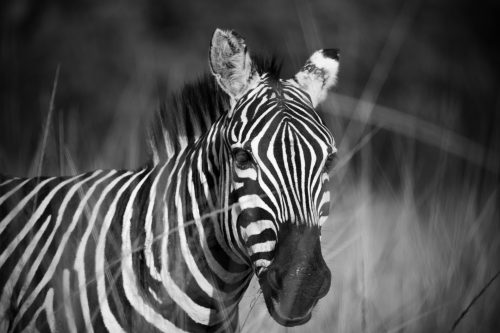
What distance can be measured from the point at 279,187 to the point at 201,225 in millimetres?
365

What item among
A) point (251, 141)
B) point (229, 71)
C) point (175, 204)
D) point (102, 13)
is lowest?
point (175, 204)

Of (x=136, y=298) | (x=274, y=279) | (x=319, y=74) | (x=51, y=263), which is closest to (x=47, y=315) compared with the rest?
(x=51, y=263)

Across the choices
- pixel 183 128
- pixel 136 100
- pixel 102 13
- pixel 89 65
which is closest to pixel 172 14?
pixel 102 13

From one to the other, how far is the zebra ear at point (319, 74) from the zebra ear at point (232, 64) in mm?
243

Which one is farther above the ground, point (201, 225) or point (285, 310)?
point (201, 225)

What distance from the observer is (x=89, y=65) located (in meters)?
10.4

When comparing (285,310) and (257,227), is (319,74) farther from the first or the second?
(285,310)

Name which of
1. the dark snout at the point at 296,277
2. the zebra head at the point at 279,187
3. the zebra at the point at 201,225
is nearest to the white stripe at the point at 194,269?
the zebra at the point at 201,225

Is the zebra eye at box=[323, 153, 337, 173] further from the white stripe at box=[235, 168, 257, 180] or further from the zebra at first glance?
the white stripe at box=[235, 168, 257, 180]

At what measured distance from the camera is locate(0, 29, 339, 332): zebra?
182 centimetres

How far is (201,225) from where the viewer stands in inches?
80.7

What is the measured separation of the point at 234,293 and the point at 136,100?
6.09ft

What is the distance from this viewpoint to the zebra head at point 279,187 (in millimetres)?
1702

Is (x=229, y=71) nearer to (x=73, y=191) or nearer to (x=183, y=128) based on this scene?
(x=183, y=128)
